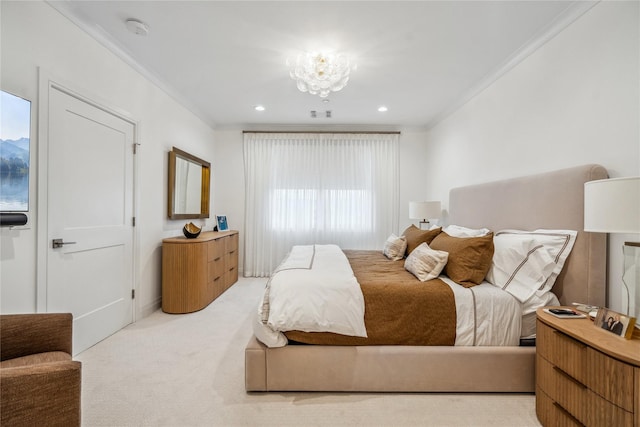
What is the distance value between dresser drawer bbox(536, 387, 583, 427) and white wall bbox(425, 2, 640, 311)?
0.76 m

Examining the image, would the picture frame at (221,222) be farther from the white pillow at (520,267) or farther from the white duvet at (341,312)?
the white pillow at (520,267)

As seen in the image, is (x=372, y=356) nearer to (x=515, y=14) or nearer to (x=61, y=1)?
(x=515, y=14)

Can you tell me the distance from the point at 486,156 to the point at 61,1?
3.92 meters

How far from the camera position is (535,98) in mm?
2346

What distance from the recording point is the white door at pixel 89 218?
2.02 metres

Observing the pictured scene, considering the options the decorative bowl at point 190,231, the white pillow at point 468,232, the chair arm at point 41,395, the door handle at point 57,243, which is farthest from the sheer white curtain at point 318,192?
the chair arm at point 41,395

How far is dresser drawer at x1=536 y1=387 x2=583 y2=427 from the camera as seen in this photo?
4.47 ft

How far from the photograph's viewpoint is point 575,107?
198cm

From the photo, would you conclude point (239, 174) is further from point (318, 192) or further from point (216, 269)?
point (216, 269)

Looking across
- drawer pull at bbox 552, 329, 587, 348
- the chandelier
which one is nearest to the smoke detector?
the chandelier

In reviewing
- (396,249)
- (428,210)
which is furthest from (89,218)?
(428,210)

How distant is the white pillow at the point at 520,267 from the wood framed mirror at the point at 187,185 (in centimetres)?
347

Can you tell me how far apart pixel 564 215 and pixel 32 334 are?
325 cm

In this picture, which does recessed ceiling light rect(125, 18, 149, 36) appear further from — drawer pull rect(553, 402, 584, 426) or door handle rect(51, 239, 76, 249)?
drawer pull rect(553, 402, 584, 426)
